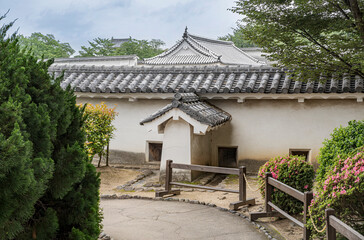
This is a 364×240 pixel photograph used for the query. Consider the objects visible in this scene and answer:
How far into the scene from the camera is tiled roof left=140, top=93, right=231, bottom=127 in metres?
10.7

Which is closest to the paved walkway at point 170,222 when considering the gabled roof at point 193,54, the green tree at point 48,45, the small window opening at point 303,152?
the small window opening at point 303,152

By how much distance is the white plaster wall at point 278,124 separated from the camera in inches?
481

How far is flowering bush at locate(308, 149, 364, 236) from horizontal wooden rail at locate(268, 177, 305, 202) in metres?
0.64

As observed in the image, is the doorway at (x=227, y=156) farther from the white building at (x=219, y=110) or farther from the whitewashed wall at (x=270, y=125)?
the whitewashed wall at (x=270, y=125)

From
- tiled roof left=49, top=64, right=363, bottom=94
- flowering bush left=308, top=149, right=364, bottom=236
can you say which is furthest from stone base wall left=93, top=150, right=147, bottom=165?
flowering bush left=308, top=149, right=364, bottom=236

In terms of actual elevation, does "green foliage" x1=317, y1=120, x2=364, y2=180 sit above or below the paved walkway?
above

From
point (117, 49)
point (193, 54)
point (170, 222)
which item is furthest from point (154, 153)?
point (117, 49)

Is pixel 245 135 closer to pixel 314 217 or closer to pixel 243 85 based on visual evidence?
pixel 243 85

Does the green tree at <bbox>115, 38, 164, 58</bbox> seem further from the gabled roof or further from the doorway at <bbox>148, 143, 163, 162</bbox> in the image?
the doorway at <bbox>148, 143, 163, 162</bbox>

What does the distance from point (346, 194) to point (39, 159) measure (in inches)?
153

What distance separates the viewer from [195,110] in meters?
11.0

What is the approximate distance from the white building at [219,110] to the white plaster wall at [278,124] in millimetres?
29

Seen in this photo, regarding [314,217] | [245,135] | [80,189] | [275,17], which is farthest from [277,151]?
[80,189]

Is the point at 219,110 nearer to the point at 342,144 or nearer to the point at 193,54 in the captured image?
the point at 342,144
